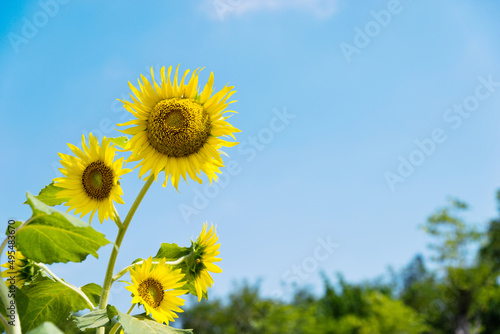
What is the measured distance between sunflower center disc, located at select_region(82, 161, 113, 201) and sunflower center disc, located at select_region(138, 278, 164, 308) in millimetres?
244

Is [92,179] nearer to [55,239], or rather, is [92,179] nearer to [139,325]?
[55,239]

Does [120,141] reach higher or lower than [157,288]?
higher

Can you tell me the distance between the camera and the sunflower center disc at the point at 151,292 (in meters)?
Answer: 1.19

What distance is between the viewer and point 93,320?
0.99 meters

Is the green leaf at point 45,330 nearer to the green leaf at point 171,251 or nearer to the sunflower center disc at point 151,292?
the sunflower center disc at point 151,292

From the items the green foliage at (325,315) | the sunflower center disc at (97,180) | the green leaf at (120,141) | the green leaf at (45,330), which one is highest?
the green foliage at (325,315)

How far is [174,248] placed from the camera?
134 cm

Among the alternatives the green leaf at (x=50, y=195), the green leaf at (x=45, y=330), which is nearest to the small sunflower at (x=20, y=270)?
the green leaf at (x=50, y=195)

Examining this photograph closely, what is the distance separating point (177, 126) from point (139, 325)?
0.51 m

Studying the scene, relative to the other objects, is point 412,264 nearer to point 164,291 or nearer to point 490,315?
point 490,315

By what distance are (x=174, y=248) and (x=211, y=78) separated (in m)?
0.48

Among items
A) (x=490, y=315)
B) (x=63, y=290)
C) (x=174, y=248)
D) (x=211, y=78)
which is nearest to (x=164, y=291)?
(x=174, y=248)

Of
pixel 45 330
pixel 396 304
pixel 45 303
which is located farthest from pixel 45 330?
pixel 396 304

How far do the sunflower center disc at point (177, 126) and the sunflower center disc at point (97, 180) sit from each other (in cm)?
14
